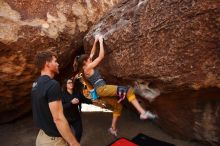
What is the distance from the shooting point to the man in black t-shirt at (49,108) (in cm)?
371

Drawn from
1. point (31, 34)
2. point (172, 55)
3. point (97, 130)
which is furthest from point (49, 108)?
point (97, 130)

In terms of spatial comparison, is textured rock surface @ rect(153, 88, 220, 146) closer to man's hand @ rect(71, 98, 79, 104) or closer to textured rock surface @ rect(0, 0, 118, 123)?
man's hand @ rect(71, 98, 79, 104)

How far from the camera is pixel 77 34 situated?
689 centimetres

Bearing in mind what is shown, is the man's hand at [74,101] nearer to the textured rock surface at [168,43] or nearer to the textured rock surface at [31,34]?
the textured rock surface at [168,43]

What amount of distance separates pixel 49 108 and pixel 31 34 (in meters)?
2.82

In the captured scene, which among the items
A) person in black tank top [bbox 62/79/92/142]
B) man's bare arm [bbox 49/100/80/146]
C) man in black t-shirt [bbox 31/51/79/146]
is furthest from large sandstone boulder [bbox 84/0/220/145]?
man's bare arm [bbox 49/100/80/146]

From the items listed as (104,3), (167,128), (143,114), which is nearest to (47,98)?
(143,114)

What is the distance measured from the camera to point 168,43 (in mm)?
4453

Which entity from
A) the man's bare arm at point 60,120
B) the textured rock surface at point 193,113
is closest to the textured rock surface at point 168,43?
the textured rock surface at point 193,113

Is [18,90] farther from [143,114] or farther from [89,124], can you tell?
[143,114]

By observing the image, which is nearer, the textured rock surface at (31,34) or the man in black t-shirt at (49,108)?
the man in black t-shirt at (49,108)

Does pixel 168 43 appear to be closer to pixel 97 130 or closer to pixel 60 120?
pixel 60 120

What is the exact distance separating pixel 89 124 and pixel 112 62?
→ 2.17m

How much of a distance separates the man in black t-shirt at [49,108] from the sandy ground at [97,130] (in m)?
2.24
